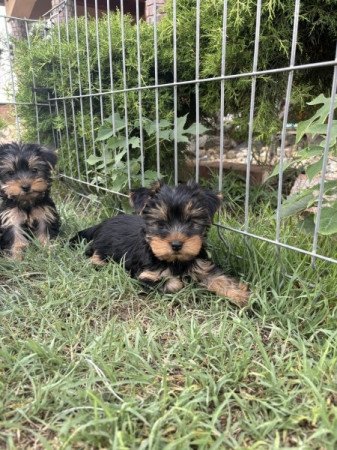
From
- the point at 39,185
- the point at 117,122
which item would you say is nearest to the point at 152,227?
the point at 39,185

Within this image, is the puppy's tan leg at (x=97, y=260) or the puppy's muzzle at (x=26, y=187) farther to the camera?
the puppy's muzzle at (x=26, y=187)

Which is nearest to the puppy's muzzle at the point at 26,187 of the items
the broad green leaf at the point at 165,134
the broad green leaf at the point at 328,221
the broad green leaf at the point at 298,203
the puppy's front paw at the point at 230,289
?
the broad green leaf at the point at 165,134

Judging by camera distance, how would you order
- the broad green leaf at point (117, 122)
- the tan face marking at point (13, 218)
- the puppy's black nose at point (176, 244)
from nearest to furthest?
the puppy's black nose at point (176, 244) → the tan face marking at point (13, 218) → the broad green leaf at point (117, 122)

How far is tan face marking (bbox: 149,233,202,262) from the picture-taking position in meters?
2.74

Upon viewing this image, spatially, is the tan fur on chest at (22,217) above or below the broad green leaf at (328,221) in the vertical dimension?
below

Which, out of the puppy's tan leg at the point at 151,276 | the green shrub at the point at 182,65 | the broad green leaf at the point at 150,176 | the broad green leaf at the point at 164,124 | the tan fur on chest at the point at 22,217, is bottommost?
the puppy's tan leg at the point at 151,276

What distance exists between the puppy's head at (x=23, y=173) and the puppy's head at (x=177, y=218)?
129cm

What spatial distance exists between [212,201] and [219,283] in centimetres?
62

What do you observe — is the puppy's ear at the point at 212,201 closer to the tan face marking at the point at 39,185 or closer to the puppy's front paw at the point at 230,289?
the puppy's front paw at the point at 230,289

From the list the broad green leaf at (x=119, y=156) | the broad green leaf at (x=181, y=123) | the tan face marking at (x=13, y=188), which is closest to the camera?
the tan face marking at (x=13, y=188)

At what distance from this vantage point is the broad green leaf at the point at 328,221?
260 cm

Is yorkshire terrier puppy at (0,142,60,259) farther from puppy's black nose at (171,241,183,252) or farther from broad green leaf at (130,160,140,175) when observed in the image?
puppy's black nose at (171,241,183,252)

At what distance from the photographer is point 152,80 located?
484 centimetres

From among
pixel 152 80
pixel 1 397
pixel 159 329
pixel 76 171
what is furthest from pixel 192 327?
pixel 76 171
